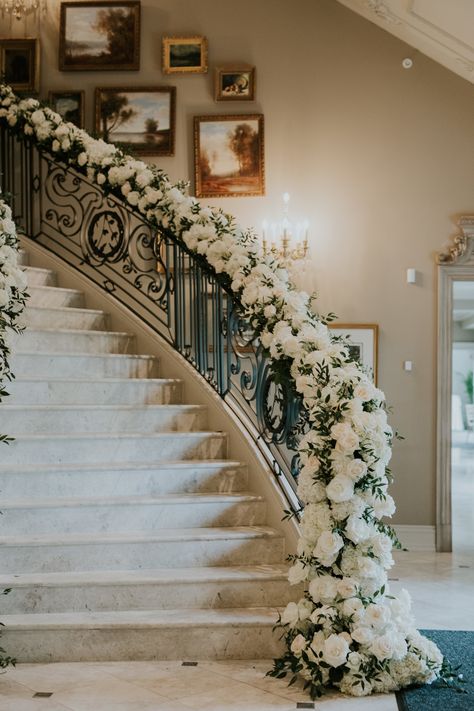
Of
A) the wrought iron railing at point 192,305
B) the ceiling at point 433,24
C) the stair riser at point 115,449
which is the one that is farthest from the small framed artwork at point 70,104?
the stair riser at point 115,449

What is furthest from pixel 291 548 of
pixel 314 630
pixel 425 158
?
pixel 425 158

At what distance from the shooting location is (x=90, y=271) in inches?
304

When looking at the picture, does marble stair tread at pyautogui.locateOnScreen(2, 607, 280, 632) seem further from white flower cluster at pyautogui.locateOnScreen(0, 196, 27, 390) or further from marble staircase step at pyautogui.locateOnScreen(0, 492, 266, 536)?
white flower cluster at pyautogui.locateOnScreen(0, 196, 27, 390)

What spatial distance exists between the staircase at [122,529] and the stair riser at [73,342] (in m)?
0.02

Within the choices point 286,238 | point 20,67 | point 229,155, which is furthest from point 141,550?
point 20,67

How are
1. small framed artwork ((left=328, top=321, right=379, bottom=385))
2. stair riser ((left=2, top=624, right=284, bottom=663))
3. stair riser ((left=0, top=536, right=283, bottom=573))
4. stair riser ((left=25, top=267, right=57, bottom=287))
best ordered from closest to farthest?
stair riser ((left=2, top=624, right=284, bottom=663)) < stair riser ((left=0, top=536, right=283, bottom=573)) < stair riser ((left=25, top=267, right=57, bottom=287)) < small framed artwork ((left=328, top=321, right=379, bottom=385))

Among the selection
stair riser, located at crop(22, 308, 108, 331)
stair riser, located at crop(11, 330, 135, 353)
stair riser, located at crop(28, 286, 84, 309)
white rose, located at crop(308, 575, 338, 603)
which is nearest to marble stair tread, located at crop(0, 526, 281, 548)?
white rose, located at crop(308, 575, 338, 603)

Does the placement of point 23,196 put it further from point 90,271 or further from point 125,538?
point 125,538

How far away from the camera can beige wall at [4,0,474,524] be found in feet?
25.5

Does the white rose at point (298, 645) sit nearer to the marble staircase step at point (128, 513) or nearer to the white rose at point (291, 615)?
the white rose at point (291, 615)

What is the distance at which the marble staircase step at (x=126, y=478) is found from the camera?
466 cm

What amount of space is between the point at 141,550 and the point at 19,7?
5.71 meters

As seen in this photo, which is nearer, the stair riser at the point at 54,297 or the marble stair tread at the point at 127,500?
the marble stair tread at the point at 127,500

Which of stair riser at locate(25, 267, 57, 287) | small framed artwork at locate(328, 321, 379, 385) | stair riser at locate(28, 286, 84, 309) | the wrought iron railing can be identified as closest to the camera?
the wrought iron railing
